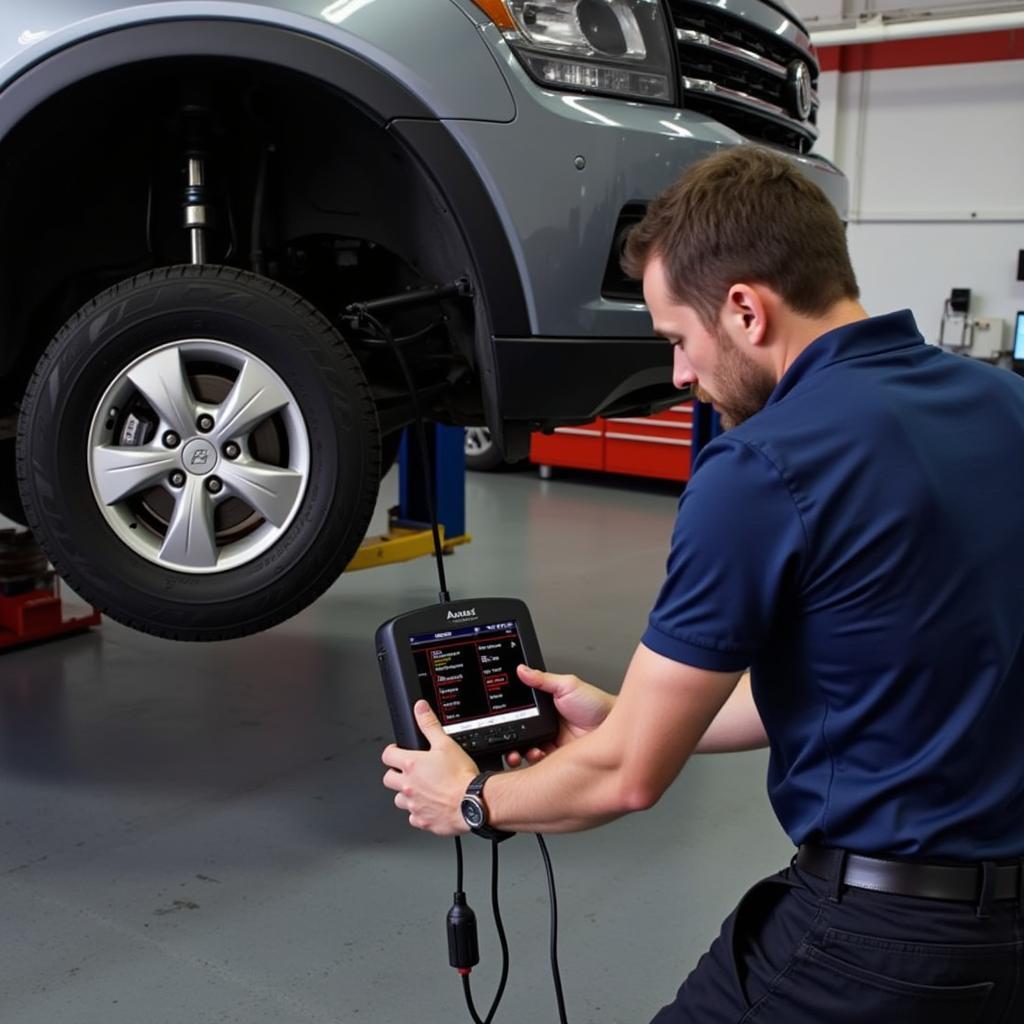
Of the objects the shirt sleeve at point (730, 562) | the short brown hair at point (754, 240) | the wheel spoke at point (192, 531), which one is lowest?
the wheel spoke at point (192, 531)

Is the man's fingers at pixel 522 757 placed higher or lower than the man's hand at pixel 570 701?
lower

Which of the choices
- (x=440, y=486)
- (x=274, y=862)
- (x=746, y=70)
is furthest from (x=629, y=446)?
(x=274, y=862)

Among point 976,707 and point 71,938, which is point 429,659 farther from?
point 71,938

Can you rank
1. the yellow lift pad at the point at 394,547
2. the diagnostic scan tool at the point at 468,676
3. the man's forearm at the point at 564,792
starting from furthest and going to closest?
the yellow lift pad at the point at 394,547, the diagnostic scan tool at the point at 468,676, the man's forearm at the point at 564,792

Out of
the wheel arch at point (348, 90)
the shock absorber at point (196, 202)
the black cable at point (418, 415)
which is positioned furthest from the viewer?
the shock absorber at point (196, 202)

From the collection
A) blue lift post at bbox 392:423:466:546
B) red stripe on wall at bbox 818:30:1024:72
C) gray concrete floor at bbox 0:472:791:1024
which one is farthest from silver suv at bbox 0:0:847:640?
red stripe on wall at bbox 818:30:1024:72

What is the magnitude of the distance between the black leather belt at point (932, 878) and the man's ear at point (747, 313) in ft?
1.58

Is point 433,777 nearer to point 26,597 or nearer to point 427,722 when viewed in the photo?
point 427,722

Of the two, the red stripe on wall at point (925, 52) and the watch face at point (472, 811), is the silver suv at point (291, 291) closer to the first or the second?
the watch face at point (472, 811)

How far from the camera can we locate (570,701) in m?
1.47

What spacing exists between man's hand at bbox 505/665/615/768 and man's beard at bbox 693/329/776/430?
0.43 m

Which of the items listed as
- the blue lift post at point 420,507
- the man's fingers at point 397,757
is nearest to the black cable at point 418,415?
the man's fingers at point 397,757

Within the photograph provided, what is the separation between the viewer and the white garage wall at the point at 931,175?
8.14 m

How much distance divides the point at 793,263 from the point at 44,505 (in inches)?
50.8
